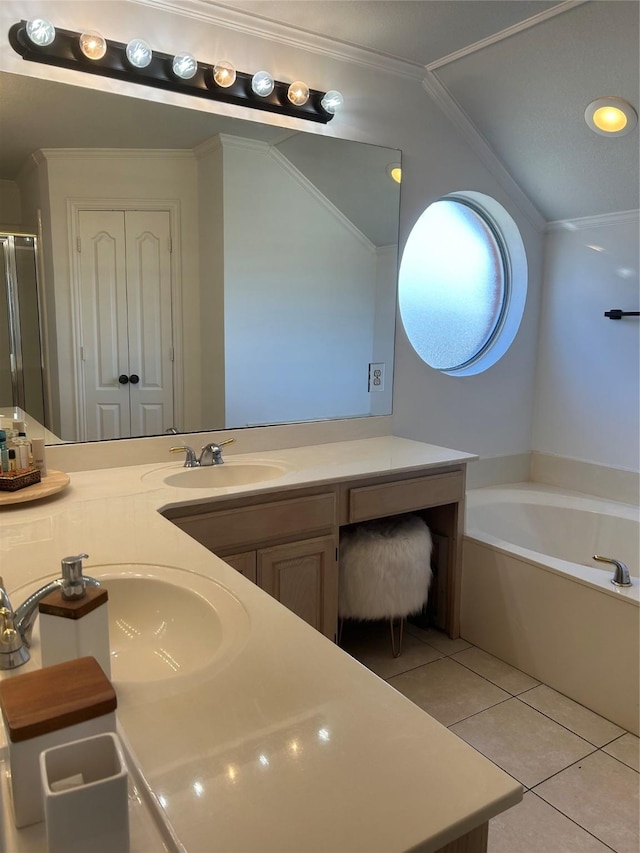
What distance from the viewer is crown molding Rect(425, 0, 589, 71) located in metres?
2.23

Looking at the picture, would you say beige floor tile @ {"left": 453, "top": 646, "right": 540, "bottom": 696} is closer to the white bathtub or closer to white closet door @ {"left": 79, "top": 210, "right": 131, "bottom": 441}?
the white bathtub

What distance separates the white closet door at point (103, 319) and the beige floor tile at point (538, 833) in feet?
5.52

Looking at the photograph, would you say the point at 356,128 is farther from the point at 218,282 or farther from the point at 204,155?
the point at 218,282

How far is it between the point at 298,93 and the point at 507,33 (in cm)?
81

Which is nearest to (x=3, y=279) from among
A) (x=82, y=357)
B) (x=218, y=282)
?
(x=82, y=357)

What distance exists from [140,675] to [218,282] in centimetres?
158

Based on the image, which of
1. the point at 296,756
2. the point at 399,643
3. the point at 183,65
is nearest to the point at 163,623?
the point at 296,756

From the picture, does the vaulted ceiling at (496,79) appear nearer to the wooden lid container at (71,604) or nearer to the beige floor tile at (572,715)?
the wooden lid container at (71,604)

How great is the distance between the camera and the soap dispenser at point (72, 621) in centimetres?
87

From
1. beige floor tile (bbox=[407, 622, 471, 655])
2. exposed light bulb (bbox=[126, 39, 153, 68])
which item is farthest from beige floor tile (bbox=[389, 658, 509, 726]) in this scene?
exposed light bulb (bbox=[126, 39, 153, 68])

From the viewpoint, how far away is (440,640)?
2.74 meters

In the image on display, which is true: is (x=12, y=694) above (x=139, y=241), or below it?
below

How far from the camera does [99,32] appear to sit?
2035mm

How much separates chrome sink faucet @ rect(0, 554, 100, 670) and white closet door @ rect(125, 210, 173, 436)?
1393mm
